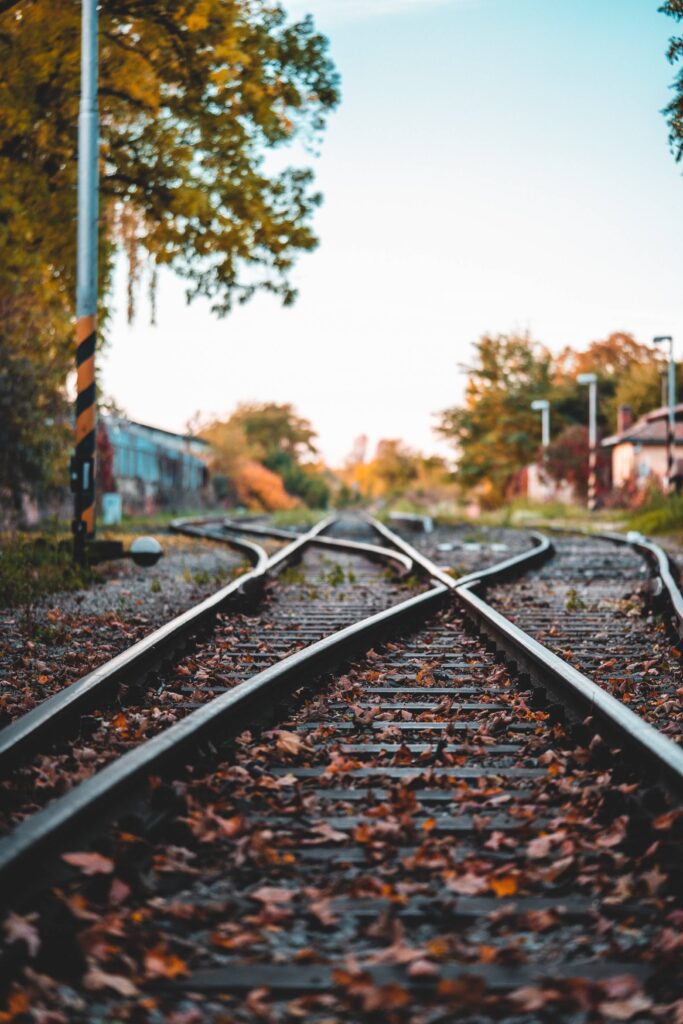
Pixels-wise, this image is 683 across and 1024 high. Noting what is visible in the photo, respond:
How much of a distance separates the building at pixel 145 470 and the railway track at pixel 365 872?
68.3 ft

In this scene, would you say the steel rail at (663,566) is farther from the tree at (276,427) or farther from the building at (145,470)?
the tree at (276,427)

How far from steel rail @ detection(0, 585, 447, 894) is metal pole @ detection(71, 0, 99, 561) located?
17.3ft

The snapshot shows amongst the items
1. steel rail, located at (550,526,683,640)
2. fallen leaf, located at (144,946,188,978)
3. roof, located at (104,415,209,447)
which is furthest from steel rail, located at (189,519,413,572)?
roof, located at (104,415,209,447)

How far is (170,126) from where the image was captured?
43.1ft

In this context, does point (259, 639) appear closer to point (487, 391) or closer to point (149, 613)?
point (149, 613)

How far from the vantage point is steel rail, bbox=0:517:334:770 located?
3.55 m

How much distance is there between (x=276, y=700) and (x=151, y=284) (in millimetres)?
11416

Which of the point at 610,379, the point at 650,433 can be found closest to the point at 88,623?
the point at 650,433

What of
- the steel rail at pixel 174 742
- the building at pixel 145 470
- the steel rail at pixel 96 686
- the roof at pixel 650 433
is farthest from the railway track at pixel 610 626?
the roof at pixel 650 433

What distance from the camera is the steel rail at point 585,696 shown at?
3207mm

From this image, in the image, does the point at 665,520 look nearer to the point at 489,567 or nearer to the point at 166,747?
the point at 489,567

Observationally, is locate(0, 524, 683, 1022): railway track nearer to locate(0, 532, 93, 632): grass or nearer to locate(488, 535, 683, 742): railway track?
locate(488, 535, 683, 742): railway track

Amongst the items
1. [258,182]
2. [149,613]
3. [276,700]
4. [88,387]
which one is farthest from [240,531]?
[276,700]

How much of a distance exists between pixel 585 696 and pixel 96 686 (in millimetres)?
2066
